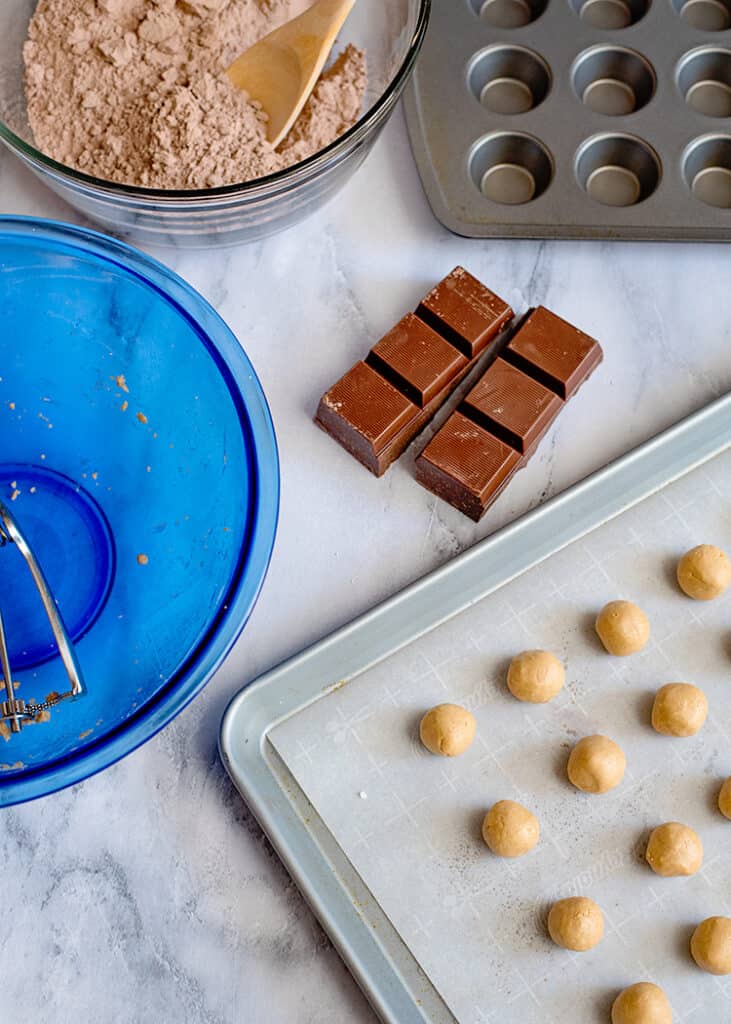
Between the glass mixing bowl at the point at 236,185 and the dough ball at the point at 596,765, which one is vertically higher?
the glass mixing bowl at the point at 236,185

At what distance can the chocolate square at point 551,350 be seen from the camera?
39.5 inches

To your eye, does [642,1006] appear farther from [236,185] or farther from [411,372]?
[236,185]

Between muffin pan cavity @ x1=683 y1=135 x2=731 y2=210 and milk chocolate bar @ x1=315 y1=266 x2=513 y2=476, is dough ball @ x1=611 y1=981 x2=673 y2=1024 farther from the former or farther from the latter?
muffin pan cavity @ x1=683 y1=135 x2=731 y2=210

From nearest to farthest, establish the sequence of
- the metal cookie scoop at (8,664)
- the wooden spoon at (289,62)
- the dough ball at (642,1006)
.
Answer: the metal cookie scoop at (8,664) → the dough ball at (642,1006) → the wooden spoon at (289,62)

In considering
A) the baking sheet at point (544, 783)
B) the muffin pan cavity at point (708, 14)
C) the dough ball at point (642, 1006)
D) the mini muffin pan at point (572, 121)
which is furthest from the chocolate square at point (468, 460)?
the muffin pan cavity at point (708, 14)

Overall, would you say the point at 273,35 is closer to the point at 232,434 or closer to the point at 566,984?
the point at 232,434

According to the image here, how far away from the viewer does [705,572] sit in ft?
3.24

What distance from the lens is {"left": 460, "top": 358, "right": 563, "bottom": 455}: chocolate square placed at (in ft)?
3.24

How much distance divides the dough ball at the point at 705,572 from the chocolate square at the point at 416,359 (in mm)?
289

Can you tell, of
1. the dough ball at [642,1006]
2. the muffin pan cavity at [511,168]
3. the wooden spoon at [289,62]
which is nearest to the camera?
the dough ball at [642,1006]

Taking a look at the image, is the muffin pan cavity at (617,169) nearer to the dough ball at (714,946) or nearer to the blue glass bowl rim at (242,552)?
the blue glass bowl rim at (242,552)

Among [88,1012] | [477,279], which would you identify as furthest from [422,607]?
[88,1012]

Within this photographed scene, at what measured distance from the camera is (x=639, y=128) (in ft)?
3.58

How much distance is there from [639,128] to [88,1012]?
100 cm
